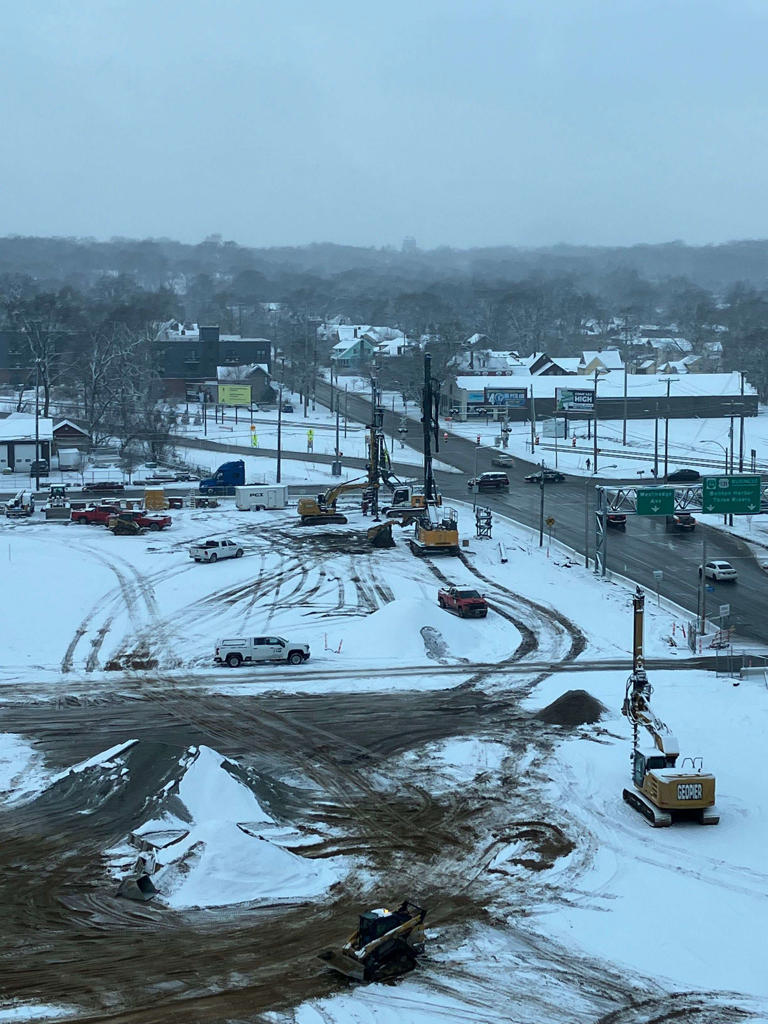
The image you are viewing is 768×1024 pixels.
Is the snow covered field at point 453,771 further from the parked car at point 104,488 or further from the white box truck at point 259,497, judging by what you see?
the parked car at point 104,488

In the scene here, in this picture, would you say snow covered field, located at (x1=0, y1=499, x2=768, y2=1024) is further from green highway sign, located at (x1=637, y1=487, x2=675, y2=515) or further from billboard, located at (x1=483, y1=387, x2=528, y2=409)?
billboard, located at (x1=483, y1=387, x2=528, y2=409)

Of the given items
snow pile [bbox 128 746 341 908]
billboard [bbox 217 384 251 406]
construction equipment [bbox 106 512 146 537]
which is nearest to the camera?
snow pile [bbox 128 746 341 908]

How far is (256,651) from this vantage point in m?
35.6

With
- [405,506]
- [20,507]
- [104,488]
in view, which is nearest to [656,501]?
[405,506]

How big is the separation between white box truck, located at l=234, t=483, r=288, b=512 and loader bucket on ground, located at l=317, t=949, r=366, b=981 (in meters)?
47.1

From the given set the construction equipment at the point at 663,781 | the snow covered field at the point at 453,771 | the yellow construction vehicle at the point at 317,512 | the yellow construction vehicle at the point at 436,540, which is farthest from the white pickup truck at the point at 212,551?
the construction equipment at the point at 663,781

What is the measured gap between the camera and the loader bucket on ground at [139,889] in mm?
20219

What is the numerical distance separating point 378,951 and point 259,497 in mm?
47783

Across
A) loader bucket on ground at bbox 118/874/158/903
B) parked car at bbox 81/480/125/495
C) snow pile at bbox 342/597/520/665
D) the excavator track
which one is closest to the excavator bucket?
snow pile at bbox 342/597/520/665

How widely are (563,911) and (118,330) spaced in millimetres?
91273

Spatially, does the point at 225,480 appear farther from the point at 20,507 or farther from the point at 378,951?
the point at 378,951

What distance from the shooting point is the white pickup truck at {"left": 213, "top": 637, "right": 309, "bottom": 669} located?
116ft

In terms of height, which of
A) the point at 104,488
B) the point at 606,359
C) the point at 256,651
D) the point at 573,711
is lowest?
the point at 573,711

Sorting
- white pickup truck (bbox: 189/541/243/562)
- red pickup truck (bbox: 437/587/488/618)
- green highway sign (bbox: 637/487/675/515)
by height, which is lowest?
red pickup truck (bbox: 437/587/488/618)
